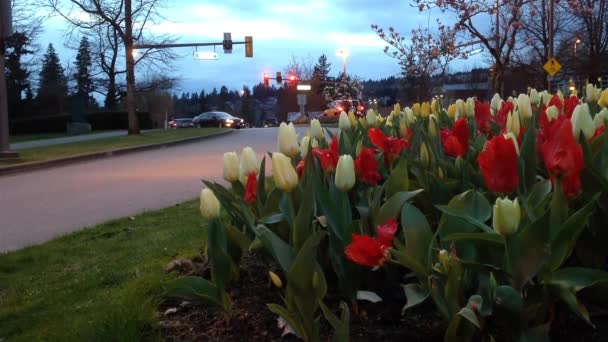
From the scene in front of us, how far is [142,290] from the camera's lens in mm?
2963

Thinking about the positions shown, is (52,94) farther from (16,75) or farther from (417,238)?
(417,238)

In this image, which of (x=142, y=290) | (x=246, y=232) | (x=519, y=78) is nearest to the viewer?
(x=246, y=232)

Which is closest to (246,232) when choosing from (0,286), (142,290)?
(142,290)

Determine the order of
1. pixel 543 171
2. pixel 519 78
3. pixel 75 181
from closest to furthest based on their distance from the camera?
pixel 543 171, pixel 75 181, pixel 519 78

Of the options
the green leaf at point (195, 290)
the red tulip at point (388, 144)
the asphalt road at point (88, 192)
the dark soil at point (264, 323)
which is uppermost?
the red tulip at point (388, 144)

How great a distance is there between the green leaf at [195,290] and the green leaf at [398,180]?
29.3 inches

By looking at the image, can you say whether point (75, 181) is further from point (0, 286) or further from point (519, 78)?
point (519, 78)

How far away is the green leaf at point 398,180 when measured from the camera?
2.32 meters

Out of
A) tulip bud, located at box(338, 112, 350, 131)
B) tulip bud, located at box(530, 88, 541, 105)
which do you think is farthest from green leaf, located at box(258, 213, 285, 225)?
tulip bud, located at box(530, 88, 541, 105)

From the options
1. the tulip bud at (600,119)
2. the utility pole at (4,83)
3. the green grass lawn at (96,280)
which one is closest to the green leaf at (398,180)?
the tulip bud at (600,119)

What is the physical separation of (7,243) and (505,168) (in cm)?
642

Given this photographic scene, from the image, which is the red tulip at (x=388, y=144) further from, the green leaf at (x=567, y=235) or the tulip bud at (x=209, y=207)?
the green leaf at (x=567, y=235)

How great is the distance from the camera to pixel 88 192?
36.6ft

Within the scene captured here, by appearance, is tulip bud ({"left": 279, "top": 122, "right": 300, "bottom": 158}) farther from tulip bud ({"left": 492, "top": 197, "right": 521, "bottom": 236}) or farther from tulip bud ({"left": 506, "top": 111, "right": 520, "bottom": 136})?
tulip bud ({"left": 492, "top": 197, "right": 521, "bottom": 236})
